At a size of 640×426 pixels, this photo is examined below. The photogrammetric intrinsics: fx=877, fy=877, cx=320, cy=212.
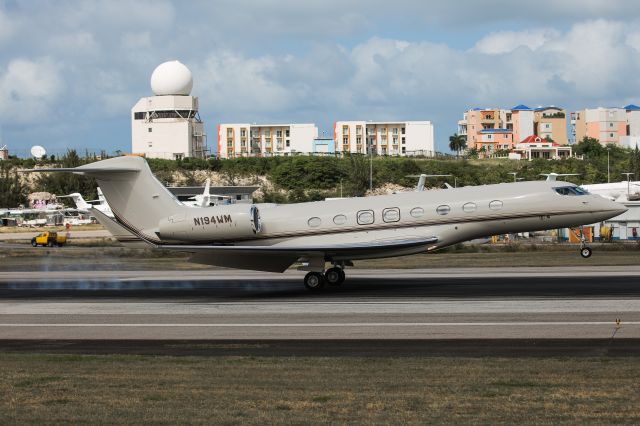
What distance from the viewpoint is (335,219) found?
29.1m

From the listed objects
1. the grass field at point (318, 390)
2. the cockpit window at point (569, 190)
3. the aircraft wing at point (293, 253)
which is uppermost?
the cockpit window at point (569, 190)

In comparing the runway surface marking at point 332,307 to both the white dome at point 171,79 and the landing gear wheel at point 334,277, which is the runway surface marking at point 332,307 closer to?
the landing gear wheel at point 334,277

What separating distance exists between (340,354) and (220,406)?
16.3 feet

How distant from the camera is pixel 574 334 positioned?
18.0 meters

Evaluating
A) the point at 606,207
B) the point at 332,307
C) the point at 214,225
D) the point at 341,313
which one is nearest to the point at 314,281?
the point at 214,225

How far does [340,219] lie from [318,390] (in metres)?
16.6

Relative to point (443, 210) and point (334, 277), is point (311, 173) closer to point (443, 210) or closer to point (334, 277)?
point (334, 277)

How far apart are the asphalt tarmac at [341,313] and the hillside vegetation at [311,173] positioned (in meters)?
73.9

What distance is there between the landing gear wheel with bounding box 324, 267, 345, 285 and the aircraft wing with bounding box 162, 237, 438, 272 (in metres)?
0.76

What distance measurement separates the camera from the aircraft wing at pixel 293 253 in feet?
90.1

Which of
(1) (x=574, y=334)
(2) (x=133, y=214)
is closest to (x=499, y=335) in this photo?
(1) (x=574, y=334)

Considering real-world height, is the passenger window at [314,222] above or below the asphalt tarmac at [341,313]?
above

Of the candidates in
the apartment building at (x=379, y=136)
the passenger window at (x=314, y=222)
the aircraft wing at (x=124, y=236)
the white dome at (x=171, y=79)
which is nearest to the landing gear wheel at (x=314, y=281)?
the passenger window at (x=314, y=222)

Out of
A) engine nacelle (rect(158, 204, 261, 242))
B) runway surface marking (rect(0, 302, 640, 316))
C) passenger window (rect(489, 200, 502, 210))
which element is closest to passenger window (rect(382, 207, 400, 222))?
passenger window (rect(489, 200, 502, 210))
